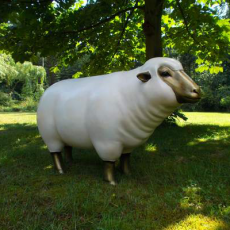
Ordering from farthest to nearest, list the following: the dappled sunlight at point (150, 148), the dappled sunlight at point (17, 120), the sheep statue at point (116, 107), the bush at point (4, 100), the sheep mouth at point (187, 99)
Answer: the bush at point (4, 100)
the dappled sunlight at point (17, 120)
the dappled sunlight at point (150, 148)
the sheep statue at point (116, 107)
the sheep mouth at point (187, 99)

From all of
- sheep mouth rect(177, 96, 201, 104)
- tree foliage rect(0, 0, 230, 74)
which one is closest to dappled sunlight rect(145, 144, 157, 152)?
sheep mouth rect(177, 96, 201, 104)

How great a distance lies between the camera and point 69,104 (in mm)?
3662

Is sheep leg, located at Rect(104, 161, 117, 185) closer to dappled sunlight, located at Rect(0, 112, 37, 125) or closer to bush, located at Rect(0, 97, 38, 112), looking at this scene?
dappled sunlight, located at Rect(0, 112, 37, 125)

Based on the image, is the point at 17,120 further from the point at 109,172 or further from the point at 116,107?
the point at 116,107

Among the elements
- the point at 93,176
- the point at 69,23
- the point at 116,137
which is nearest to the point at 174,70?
the point at 116,137

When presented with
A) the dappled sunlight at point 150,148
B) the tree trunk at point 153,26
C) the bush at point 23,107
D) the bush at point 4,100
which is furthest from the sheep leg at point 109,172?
the bush at point 4,100

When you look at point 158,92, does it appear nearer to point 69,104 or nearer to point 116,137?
point 116,137

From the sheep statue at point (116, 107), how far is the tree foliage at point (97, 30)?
190 cm

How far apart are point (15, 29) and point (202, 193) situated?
4.76 metres

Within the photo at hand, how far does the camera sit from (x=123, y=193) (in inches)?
122

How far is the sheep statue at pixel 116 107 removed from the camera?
3.04m

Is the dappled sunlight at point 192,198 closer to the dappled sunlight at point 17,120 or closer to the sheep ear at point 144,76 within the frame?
the sheep ear at point 144,76

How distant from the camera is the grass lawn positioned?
245cm

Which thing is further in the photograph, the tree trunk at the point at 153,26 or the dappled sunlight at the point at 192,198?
the tree trunk at the point at 153,26
